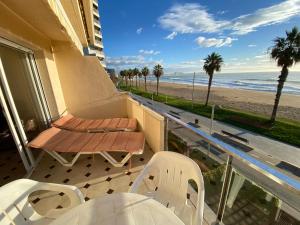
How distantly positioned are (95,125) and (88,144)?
1167 mm

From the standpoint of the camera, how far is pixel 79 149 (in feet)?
9.26

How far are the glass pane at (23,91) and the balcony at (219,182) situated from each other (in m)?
1.20

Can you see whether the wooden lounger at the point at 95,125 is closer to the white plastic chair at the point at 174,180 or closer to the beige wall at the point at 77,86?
the beige wall at the point at 77,86

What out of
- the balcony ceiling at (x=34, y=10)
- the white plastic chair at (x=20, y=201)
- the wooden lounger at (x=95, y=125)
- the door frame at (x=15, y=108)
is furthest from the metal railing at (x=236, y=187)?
the door frame at (x=15, y=108)

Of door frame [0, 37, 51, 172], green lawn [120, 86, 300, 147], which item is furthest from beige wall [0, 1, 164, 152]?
green lawn [120, 86, 300, 147]

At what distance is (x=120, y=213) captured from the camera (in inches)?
43.5

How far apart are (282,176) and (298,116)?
22.0 m

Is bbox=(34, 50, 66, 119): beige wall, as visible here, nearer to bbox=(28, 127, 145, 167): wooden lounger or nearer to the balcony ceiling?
bbox=(28, 127, 145, 167): wooden lounger

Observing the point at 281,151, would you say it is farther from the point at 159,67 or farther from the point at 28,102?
the point at 159,67

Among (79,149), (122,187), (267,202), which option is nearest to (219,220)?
(267,202)

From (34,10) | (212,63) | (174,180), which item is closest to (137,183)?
(174,180)

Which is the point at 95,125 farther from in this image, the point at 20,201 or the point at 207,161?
the point at 207,161

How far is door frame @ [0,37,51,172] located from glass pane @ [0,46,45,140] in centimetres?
7

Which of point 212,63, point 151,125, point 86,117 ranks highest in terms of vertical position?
point 212,63
